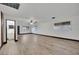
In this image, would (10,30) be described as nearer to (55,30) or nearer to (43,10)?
(43,10)

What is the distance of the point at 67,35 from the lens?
9.24ft

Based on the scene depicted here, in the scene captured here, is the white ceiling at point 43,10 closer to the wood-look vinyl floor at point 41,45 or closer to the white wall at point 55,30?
the white wall at point 55,30

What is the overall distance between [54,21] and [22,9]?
1.09 meters

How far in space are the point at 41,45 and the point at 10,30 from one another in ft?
3.67

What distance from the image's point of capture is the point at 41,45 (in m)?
2.85

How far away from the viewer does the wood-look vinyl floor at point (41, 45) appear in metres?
2.54

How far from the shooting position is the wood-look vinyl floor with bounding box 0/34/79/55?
8.34 feet

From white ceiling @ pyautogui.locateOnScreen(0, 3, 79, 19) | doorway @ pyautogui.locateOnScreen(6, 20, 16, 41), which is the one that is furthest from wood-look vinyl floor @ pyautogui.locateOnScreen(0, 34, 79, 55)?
white ceiling @ pyautogui.locateOnScreen(0, 3, 79, 19)

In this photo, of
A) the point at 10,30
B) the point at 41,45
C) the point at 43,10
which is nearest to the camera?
the point at 43,10

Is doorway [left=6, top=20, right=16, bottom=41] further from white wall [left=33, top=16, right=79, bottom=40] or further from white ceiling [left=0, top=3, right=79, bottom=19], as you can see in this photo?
white wall [left=33, top=16, right=79, bottom=40]

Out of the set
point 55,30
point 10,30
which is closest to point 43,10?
point 55,30

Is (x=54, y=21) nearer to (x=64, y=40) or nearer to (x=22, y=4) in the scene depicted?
(x=64, y=40)
